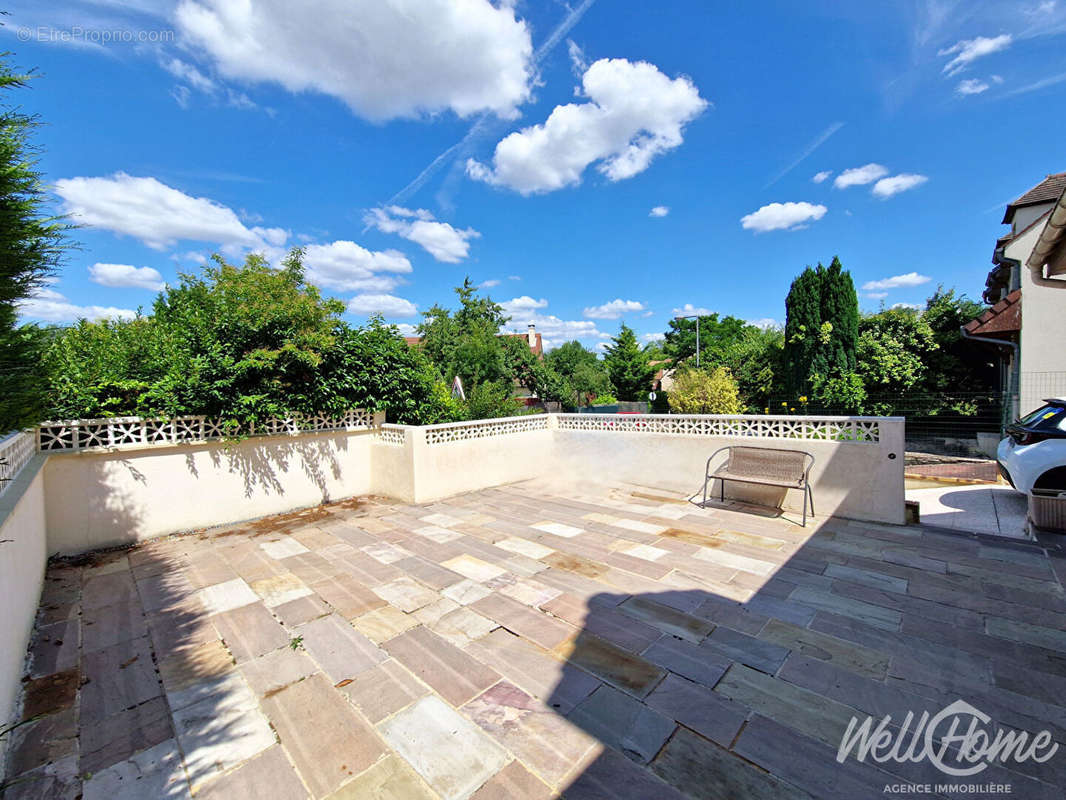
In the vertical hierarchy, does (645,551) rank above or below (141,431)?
below

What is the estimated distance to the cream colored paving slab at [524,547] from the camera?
13.6 ft

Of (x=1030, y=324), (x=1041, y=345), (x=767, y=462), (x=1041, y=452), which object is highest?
(x=1030, y=324)

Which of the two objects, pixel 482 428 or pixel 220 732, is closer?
pixel 220 732

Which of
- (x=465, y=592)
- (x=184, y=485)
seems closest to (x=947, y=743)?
(x=465, y=592)

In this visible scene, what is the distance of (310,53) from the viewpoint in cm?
577

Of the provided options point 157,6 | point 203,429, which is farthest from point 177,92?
point 203,429

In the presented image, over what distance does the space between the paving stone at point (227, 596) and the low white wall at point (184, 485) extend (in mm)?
2219

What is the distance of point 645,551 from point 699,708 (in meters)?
2.13

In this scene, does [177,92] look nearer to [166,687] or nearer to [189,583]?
[189,583]

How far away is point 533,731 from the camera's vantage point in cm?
192

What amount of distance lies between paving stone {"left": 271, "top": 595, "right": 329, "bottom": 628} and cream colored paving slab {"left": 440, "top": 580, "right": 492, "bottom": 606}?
92 centimetres

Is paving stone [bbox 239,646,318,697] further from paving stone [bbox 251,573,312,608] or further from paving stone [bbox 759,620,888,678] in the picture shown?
paving stone [bbox 759,620,888,678]

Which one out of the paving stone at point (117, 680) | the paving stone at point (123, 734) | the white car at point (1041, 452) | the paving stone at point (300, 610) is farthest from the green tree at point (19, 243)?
the white car at point (1041, 452)

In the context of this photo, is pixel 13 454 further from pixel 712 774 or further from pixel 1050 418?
pixel 1050 418
